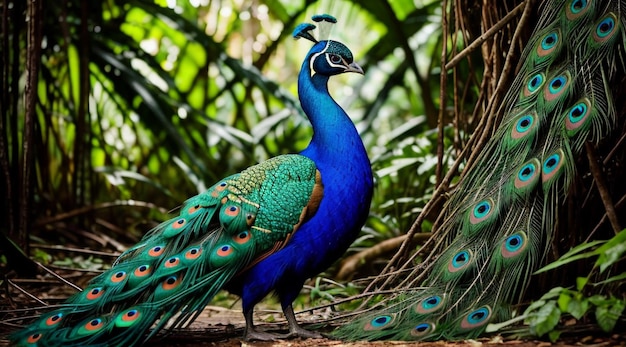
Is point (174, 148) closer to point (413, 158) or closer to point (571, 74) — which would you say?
point (413, 158)

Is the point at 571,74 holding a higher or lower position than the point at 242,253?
higher

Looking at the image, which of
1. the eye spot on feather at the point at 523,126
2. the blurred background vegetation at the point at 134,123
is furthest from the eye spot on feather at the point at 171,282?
the eye spot on feather at the point at 523,126

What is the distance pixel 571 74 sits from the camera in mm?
3453

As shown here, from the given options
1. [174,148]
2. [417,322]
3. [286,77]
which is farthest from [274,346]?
[286,77]

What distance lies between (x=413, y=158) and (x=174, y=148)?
2115 millimetres

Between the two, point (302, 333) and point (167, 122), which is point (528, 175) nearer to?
point (302, 333)

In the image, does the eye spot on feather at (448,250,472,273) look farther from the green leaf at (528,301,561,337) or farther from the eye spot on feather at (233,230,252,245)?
the eye spot on feather at (233,230,252,245)

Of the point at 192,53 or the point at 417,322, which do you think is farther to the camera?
the point at 192,53

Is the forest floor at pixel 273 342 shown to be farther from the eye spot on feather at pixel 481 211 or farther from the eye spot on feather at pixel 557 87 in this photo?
the eye spot on feather at pixel 557 87

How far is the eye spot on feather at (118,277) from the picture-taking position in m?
3.38

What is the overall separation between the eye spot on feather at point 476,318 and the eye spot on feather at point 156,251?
1.31m

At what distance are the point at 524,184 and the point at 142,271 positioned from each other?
1.66 m

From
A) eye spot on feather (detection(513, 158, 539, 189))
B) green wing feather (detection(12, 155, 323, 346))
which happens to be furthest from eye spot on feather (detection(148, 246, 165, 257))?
eye spot on feather (detection(513, 158, 539, 189))

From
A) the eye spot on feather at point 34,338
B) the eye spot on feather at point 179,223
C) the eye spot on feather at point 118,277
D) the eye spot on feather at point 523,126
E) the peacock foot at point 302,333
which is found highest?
the eye spot on feather at point 523,126
